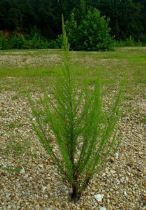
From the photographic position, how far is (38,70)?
1158 centimetres

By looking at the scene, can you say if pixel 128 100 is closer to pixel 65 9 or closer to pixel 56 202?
pixel 56 202

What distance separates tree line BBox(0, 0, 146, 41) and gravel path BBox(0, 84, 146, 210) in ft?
93.9

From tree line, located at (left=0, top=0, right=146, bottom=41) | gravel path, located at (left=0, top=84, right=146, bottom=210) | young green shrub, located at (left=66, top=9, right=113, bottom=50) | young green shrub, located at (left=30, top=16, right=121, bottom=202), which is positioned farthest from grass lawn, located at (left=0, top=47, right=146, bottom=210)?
tree line, located at (left=0, top=0, right=146, bottom=41)

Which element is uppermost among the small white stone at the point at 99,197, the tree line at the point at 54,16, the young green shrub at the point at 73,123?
the young green shrub at the point at 73,123

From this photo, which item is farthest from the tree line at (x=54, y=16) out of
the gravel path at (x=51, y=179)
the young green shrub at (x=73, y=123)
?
the young green shrub at (x=73, y=123)

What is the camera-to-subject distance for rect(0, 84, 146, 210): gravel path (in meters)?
4.01

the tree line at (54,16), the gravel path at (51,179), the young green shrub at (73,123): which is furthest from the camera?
the tree line at (54,16)

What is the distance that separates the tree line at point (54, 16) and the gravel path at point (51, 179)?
28.6 m

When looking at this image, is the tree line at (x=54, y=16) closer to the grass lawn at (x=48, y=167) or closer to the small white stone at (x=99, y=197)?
the grass lawn at (x=48, y=167)

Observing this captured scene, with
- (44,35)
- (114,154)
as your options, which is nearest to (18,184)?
(114,154)

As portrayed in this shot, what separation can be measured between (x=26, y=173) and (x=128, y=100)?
3616 mm

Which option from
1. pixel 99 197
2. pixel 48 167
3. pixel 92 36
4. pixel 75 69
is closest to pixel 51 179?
pixel 48 167

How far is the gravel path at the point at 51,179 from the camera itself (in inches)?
158

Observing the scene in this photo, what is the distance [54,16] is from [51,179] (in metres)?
31.8
